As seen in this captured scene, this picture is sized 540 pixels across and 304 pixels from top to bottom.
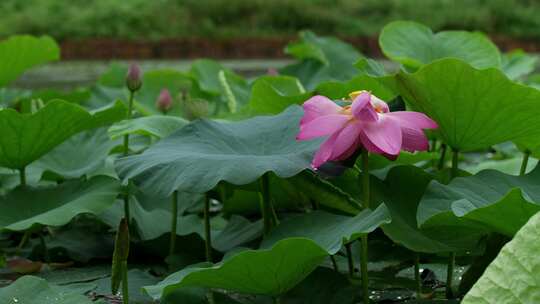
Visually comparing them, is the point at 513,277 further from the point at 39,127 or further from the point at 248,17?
the point at 248,17

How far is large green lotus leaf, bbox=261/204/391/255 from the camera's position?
0.82m

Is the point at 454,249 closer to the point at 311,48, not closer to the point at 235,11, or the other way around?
the point at 311,48

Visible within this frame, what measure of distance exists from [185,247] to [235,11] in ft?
32.8

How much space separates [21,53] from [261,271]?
1186mm

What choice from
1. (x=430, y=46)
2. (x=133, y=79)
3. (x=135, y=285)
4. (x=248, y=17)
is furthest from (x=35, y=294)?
(x=248, y=17)

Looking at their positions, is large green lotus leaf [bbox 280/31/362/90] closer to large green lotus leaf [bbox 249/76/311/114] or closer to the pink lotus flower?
large green lotus leaf [bbox 249/76/311/114]

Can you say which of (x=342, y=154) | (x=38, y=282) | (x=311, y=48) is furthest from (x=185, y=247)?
(x=311, y=48)

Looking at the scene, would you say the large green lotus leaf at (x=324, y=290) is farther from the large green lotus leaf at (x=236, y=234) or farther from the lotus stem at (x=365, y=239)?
the large green lotus leaf at (x=236, y=234)

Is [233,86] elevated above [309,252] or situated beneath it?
situated beneath

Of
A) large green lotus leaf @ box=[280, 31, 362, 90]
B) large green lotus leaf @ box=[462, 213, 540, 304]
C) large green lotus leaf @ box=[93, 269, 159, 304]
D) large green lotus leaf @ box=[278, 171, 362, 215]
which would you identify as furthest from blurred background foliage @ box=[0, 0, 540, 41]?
large green lotus leaf @ box=[462, 213, 540, 304]

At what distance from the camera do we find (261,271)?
82 cm

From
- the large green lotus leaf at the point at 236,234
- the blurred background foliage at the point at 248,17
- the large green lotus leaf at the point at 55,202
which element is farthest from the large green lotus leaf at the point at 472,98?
the blurred background foliage at the point at 248,17

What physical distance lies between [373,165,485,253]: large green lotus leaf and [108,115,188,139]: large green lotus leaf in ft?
0.97

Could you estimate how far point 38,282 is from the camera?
0.94 meters
